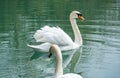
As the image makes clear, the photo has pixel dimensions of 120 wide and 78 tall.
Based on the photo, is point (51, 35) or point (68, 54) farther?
point (68, 54)

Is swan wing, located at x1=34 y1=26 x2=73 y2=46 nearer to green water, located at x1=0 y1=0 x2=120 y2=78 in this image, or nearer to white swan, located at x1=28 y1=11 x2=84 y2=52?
white swan, located at x1=28 y1=11 x2=84 y2=52

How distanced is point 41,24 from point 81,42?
3.94 meters

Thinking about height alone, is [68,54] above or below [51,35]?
below

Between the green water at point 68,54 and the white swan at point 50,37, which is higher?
the white swan at point 50,37

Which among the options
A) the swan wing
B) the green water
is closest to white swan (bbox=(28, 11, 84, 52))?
the swan wing

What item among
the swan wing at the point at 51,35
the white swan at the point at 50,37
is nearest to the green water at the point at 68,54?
the white swan at the point at 50,37

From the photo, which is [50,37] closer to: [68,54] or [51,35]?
[51,35]

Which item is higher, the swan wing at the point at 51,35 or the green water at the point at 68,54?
the swan wing at the point at 51,35

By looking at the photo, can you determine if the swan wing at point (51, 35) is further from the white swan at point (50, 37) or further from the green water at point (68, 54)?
the green water at point (68, 54)

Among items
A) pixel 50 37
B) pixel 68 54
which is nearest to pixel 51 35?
pixel 50 37

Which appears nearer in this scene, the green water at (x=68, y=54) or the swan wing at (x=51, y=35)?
the green water at (x=68, y=54)

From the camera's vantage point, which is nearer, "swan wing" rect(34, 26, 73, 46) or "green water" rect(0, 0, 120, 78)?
"green water" rect(0, 0, 120, 78)

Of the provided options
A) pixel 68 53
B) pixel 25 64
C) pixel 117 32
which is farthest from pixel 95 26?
pixel 25 64

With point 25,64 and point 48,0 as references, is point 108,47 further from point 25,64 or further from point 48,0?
point 48,0
